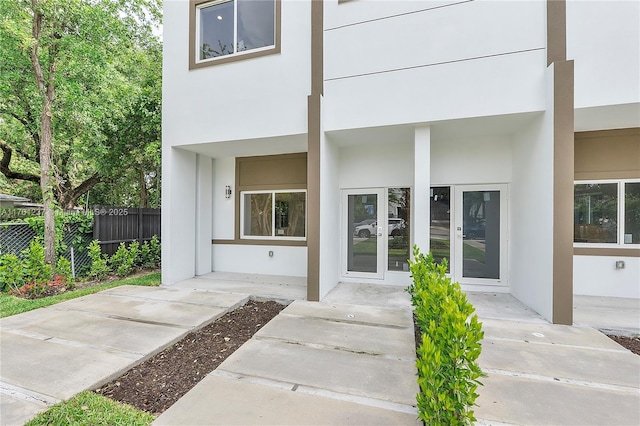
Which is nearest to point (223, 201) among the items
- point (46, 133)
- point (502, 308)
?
point (46, 133)

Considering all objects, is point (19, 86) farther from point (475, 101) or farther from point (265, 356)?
point (475, 101)

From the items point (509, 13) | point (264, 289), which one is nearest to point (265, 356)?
point (264, 289)

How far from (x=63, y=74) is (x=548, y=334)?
35.3ft

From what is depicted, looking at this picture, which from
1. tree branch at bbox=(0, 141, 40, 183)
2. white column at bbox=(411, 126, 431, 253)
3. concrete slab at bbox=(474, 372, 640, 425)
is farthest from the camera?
tree branch at bbox=(0, 141, 40, 183)

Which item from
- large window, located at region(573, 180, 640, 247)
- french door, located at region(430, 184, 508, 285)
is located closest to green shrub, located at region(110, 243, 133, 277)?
french door, located at region(430, 184, 508, 285)

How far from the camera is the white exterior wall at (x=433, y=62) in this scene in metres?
4.34

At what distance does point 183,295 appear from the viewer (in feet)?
18.0

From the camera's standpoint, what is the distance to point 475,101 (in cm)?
Answer: 450

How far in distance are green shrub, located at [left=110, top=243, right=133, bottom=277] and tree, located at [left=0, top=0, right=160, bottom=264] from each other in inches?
47.3

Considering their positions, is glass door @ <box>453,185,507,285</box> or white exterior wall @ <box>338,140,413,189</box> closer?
glass door @ <box>453,185,507,285</box>

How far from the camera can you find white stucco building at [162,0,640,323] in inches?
162

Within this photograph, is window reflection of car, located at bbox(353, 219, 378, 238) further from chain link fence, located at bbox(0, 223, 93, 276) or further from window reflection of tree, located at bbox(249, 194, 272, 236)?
chain link fence, located at bbox(0, 223, 93, 276)

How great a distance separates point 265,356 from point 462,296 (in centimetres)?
222

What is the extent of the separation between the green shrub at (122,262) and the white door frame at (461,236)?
7731 mm
